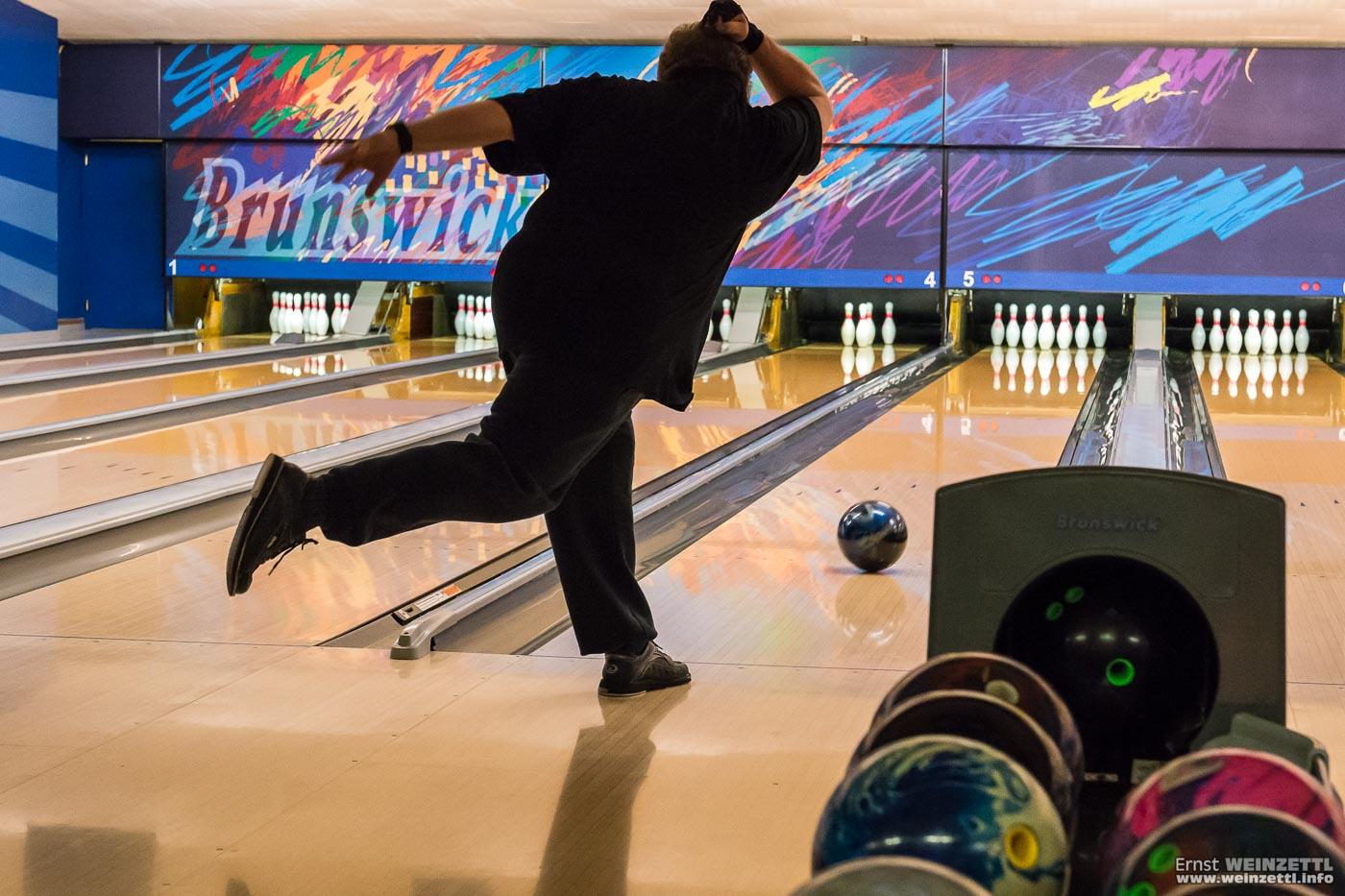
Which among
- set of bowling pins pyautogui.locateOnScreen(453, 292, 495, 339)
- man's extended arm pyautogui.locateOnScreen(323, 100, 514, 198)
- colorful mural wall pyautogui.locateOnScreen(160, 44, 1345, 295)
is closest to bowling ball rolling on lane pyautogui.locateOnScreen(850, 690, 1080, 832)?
man's extended arm pyautogui.locateOnScreen(323, 100, 514, 198)

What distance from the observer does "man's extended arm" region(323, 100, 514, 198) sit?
174cm

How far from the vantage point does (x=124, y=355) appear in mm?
6961

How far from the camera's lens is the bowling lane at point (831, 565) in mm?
2389

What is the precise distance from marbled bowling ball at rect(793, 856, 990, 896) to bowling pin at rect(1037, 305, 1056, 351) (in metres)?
7.17

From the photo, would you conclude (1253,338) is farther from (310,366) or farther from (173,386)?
(173,386)

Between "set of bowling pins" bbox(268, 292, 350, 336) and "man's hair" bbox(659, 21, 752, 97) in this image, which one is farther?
"set of bowling pins" bbox(268, 292, 350, 336)

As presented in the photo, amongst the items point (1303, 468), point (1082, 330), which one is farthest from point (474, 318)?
point (1303, 468)

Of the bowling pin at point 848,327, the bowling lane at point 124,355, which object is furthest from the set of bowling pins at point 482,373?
the bowling pin at point 848,327

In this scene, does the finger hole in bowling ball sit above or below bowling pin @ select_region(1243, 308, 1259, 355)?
below

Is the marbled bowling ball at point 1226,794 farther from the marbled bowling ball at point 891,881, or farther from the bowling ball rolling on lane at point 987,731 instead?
the marbled bowling ball at point 891,881

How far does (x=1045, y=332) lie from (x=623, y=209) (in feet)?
20.7

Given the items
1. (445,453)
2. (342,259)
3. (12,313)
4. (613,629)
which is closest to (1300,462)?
(613,629)

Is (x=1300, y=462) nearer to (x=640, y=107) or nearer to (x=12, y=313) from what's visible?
(x=640, y=107)

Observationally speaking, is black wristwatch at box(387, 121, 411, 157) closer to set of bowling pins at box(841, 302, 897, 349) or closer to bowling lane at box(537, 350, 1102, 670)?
bowling lane at box(537, 350, 1102, 670)
